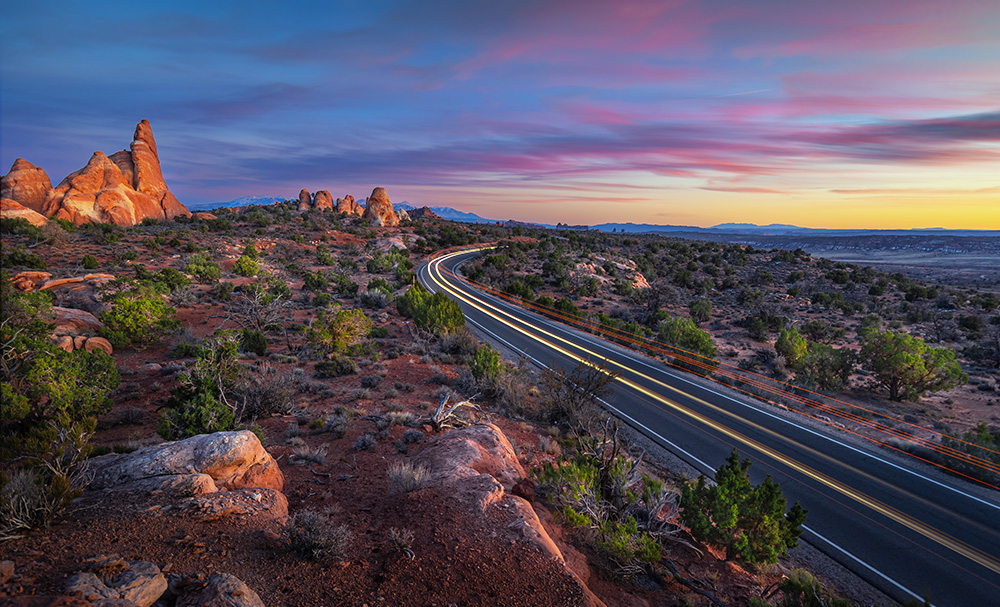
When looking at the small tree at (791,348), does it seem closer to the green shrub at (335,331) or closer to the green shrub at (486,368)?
the green shrub at (486,368)

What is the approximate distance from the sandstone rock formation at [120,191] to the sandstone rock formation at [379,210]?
33204 mm

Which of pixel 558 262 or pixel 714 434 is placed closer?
pixel 714 434

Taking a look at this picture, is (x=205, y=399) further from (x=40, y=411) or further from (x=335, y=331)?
(x=335, y=331)

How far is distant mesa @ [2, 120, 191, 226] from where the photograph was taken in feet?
152

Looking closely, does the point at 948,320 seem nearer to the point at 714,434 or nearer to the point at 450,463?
the point at 714,434

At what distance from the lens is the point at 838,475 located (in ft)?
41.0

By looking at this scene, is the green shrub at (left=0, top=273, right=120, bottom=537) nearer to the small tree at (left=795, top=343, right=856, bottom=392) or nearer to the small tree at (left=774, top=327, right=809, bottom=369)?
the small tree at (left=795, top=343, right=856, bottom=392)

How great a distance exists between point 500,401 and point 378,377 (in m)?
4.93

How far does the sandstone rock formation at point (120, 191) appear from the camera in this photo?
47.6 m

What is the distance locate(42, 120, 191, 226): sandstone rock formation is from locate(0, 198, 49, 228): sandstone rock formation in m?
1.95

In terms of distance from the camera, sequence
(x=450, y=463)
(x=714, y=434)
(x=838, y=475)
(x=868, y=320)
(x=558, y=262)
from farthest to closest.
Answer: (x=558, y=262) < (x=868, y=320) < (x=714, y=434) < (x=838, y=475) < (x=450, y=463)

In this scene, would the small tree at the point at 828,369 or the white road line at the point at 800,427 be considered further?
the small tree at the point at 828,369

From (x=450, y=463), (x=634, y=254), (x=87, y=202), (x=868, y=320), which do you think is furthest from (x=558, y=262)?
(x=87, y=202)

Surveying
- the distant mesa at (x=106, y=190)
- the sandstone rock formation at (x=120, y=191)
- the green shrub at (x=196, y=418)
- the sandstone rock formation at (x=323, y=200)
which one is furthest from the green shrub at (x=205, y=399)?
the sandstone rock formation at (x=323, y=200)
